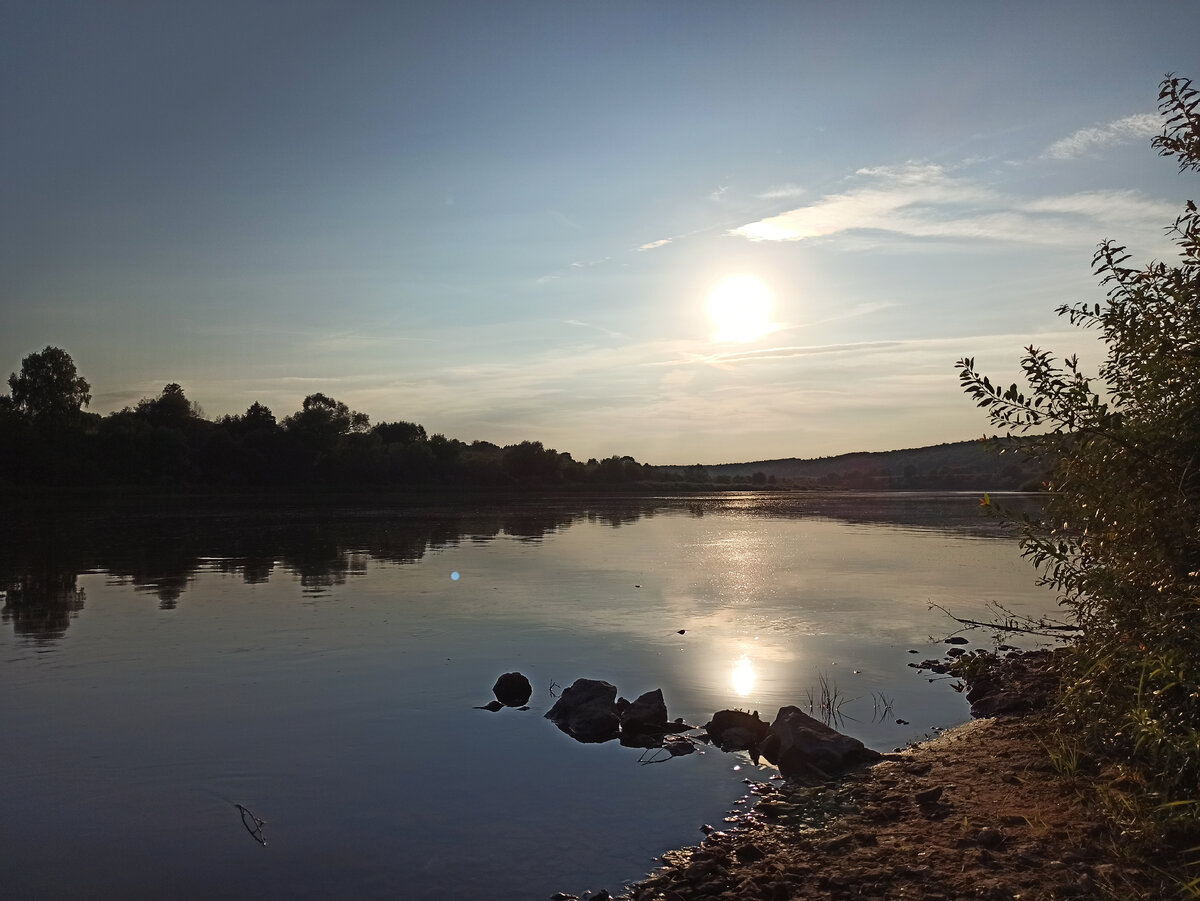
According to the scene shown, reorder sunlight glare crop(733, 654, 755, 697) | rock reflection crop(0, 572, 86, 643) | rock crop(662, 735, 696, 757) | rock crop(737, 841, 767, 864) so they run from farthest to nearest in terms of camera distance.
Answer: rock reflection crop(0, 572, 86, 643), sunlight glare crop(733, 654, 755, 697), rock crop(662, 735, 696, 757), rock crop(737, 841, 767, 864)

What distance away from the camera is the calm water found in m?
9.35

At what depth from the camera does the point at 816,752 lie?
1145 centimetres

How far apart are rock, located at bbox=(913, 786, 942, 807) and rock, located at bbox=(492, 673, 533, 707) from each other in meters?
7.35

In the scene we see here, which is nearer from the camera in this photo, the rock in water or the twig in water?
the twig in water

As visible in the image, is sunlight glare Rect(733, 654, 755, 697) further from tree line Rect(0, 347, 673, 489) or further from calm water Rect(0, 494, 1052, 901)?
tree line Rect(0, 347, 673, 489)

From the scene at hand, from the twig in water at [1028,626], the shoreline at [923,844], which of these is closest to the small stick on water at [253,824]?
the shoreline at [923,844]

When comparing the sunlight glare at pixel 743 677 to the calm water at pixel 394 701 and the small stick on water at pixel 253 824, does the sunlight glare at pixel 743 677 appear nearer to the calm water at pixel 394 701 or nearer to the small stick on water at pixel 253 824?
the calm water at pixel 394 701

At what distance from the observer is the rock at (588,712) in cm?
1347

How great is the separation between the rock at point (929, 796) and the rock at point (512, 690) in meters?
7.35

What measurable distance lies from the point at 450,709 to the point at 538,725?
5.68 feet

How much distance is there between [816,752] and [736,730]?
1.69 metres

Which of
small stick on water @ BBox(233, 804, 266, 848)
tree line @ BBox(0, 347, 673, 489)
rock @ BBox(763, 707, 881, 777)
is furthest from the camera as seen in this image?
tree line @ BBox(0, 347, 673, 489)

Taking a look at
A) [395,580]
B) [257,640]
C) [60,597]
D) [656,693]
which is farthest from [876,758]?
[60,597]

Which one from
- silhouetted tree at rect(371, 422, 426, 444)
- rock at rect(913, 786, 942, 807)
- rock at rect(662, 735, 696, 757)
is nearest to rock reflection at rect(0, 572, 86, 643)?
rock at rect(662, 735, 696, 757)
